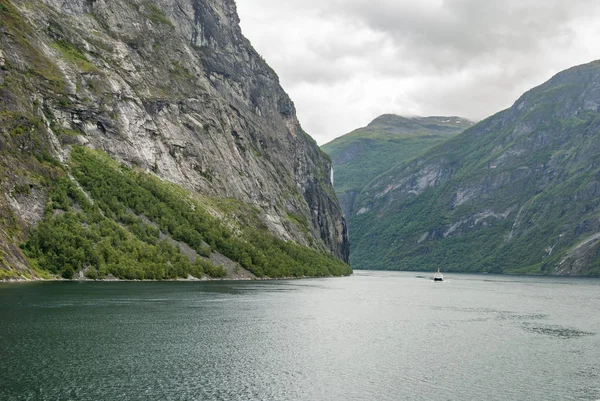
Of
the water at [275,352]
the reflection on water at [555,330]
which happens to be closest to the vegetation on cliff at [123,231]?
the water at [275,352]

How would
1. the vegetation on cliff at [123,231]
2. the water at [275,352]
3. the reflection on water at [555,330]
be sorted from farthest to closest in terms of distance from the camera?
the vegetation on cliff at [123,231] < the reflection on water at [555,330] < the water at [275,352]

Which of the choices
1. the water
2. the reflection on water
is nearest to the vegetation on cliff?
the water

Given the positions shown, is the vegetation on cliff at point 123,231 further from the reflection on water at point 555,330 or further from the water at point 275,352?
the reflection on water at point 555,330

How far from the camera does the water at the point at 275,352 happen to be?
42.5 meters

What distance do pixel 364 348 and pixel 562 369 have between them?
19605 millimetres

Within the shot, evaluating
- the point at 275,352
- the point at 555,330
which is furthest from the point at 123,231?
the point at 555,330

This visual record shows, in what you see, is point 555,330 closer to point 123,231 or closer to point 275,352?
point 275,352

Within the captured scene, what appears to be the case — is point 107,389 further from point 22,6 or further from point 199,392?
point 22,6

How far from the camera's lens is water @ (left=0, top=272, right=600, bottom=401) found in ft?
139

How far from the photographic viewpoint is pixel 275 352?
188 ft

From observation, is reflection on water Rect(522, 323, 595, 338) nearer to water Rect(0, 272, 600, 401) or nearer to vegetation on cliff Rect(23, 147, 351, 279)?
water Rect(0, 272, 600, 401)

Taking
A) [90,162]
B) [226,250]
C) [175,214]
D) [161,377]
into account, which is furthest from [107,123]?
[161,377]

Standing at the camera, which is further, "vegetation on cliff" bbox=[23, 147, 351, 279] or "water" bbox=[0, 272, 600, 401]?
"vegetation on cliff" bbox=[23, 147, 351, 279]

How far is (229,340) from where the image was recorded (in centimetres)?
6272
